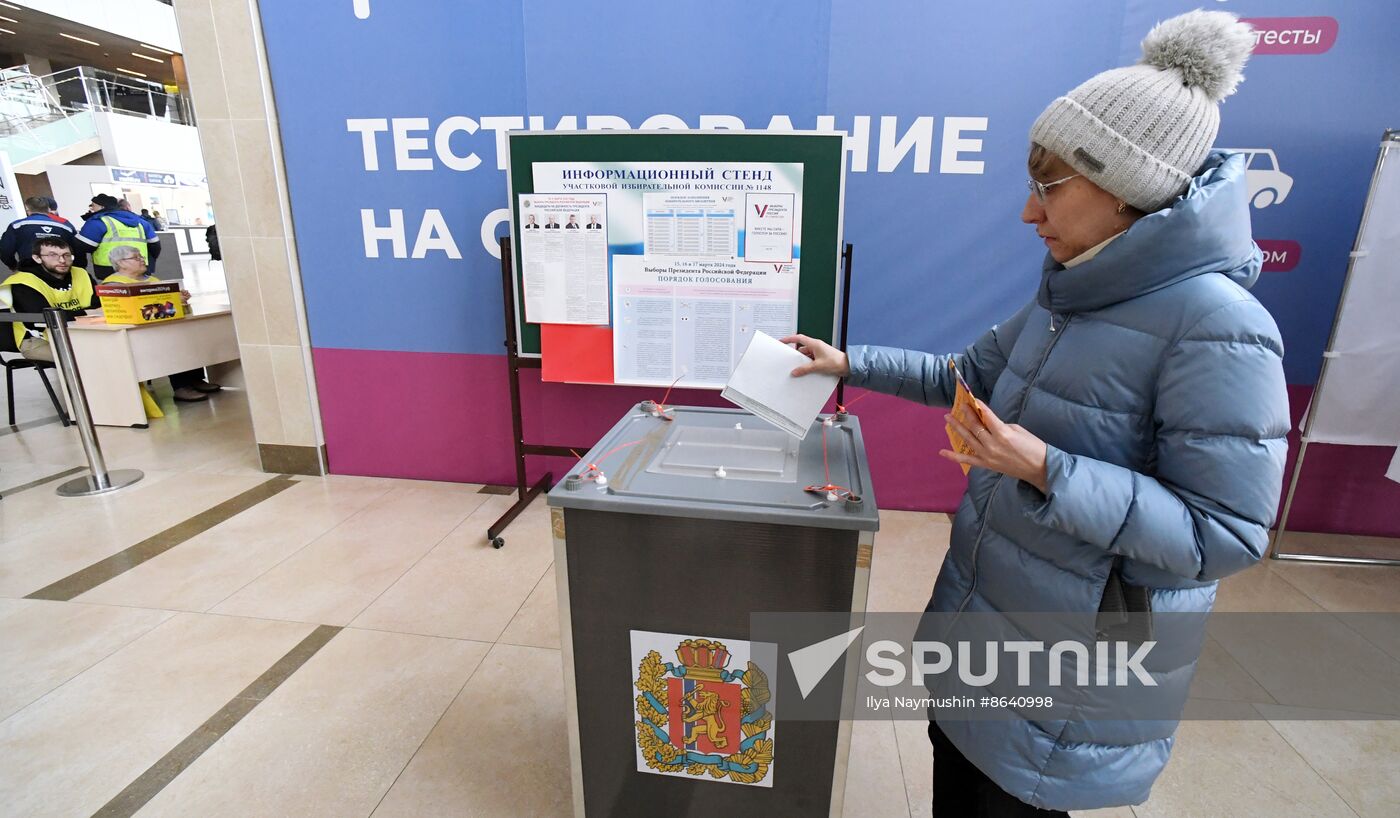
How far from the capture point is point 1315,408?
2.65 m

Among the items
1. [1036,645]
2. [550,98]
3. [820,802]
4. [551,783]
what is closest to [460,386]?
[550,98]

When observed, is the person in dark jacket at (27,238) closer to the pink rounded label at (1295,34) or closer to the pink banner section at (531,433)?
the pink banner section at (531,433)

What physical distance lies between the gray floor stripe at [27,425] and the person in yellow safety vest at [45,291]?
0.51m

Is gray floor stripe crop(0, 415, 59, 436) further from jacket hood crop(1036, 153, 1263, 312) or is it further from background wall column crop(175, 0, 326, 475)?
jacket hood crop(1036, 153, 1263, 312)

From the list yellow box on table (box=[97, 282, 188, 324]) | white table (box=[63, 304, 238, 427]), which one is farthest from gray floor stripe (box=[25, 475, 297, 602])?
yellow box on table (box=[97, 282, 188, 324])

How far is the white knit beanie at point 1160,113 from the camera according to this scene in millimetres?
813

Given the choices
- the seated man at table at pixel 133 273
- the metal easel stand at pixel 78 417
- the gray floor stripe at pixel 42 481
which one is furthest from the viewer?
the seated man at table at pixel 133 273

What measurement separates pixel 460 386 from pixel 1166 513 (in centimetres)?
311

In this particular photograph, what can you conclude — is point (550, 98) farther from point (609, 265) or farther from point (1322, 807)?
point (1322, 807)

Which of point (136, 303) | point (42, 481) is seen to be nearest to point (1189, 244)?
point (42, 481)

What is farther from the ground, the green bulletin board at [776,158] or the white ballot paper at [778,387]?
the green bulletin board at [776,158]

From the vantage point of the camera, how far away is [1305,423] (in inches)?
106

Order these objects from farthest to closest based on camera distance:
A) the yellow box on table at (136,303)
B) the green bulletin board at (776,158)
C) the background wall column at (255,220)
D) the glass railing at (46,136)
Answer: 1. the glass railing at (46,136)
2. the yellow box on table at (136,303)
3. the background wall column at (255,220)
4. the green bulletin board at (776,158)

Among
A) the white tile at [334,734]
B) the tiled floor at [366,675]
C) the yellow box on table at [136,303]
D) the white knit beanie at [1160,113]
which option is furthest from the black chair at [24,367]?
the white knit beanie at [1160,113]
